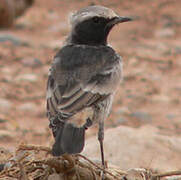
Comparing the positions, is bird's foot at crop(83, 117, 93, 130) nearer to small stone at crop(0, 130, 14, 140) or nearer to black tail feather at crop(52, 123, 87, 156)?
Answer: black tail feather at crop(52, 123, 87, 156)

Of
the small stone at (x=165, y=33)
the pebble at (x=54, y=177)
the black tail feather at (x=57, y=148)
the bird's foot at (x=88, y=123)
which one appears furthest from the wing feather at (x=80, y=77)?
the small stone at (x=165, y=33)

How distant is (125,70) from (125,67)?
120 millimetres

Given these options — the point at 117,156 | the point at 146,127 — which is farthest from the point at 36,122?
the point at 117,156

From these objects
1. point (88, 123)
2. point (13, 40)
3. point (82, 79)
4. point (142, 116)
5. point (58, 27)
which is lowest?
point (142, 116)

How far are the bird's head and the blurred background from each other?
0.66m

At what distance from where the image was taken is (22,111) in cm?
870

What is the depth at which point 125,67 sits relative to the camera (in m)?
10.6

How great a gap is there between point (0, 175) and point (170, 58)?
7.35 m

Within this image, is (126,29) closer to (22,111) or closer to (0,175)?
(22,111)

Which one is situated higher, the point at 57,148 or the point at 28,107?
the point at 57,148

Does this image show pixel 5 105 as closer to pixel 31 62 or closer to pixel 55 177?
pixel 31 62

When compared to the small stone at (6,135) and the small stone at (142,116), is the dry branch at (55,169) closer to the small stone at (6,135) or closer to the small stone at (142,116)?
the small stone at (6,135)

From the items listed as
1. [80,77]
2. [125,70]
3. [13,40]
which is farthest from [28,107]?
[80,77]

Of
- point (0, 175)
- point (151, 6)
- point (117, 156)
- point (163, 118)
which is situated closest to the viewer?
point (0, 175)
